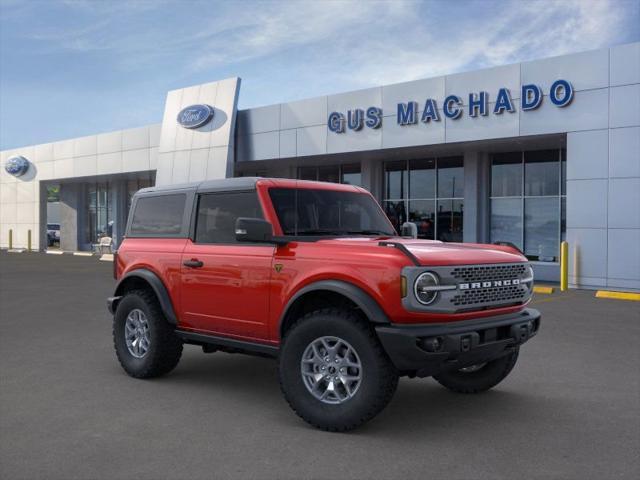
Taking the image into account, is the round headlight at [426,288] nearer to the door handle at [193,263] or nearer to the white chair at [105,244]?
the door handle at [193,263]

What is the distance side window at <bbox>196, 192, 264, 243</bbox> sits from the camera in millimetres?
5789

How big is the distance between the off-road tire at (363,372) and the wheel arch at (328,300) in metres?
0.14

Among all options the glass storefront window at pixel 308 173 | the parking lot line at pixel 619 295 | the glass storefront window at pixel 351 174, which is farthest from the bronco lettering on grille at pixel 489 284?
the glass storefront window at pixel 308 173

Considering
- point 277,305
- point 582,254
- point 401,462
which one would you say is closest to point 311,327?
point 277,305

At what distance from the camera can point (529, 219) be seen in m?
20.6

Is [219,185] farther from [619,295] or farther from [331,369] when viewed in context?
[619,295]

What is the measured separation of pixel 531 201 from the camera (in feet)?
67.3

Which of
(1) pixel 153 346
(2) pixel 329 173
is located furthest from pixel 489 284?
(2) pixel 329 173

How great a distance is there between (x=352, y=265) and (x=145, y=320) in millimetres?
2754

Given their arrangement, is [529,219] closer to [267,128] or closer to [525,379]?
[267,128]

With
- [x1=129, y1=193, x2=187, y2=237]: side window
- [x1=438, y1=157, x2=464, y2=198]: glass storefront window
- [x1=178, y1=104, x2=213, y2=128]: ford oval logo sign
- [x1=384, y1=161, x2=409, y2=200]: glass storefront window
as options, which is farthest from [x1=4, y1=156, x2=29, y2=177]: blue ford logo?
[x1=129, y1=193, x2=187, y2=237]: side window

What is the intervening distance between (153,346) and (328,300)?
6.96 feet

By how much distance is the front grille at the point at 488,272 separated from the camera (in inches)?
186

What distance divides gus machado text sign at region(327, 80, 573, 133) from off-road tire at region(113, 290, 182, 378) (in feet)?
44.7
